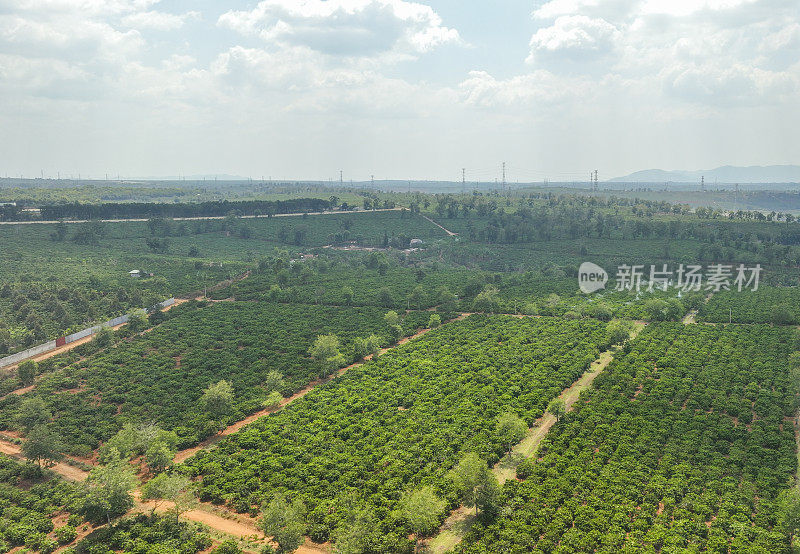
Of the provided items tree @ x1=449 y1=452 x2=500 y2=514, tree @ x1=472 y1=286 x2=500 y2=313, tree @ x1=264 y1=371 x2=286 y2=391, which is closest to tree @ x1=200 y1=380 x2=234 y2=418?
tree @ x1=264 y1=371 x2=286 y2=391

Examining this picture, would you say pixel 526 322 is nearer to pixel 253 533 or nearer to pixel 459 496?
pixel 459 496

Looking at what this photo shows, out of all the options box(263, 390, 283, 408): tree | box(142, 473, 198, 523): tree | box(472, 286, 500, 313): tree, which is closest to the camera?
box(142, 473, 198, 523): tree

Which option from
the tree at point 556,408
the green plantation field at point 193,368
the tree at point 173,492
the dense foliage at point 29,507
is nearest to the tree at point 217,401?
the green plantation field at point 193,368

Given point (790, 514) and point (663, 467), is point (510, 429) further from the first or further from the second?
point (790, 514)

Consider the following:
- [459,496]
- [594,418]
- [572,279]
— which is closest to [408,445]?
[459,496]

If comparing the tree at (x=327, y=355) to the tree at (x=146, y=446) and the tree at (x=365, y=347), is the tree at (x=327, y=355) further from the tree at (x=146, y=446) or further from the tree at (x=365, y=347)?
the tree at (x=146, y=446)

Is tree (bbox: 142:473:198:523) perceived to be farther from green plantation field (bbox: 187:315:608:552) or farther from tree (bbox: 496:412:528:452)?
tree (bbox: 496:412:528:452)

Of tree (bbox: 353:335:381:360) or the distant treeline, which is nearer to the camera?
tree (bbox: 353:335:381:360)
